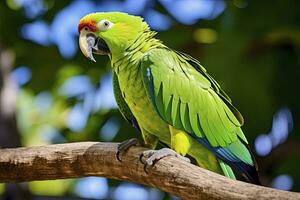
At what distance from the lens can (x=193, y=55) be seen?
2555 mm

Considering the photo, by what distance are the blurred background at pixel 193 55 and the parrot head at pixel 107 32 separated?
1.00m

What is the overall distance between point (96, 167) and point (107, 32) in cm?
29

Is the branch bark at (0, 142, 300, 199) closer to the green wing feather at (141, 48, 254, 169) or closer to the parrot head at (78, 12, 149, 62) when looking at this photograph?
the green wing feather at (141, 48, 254, 169)

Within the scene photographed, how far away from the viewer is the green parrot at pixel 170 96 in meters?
1.34

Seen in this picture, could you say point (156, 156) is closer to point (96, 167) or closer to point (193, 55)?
point (96, 167)

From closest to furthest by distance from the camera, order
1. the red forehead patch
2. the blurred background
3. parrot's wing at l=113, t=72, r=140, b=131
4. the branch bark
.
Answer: the branch bark
the red forehead patch
parrot's wing at l=113, t=72, r=140, b=131
the blurred background

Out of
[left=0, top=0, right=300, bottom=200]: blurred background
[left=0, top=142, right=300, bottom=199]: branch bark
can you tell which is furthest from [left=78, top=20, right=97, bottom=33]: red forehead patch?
[left=0, top=0, right=300, bottom=200]: blurred background

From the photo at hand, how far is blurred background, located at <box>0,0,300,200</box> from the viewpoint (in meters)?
2.43

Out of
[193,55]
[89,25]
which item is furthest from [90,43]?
[193,55]

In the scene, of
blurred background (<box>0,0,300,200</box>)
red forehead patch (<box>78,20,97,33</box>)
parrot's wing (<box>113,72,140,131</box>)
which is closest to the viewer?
red forehead patch (<box>78,20,97,33</box>)

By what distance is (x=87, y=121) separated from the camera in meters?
2.78

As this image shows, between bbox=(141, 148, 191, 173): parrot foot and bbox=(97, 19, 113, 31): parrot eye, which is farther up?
bbox=(97, 19, 113, 31): parrot eye

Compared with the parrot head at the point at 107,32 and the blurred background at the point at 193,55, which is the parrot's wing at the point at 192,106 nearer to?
the parrot head at the point at 107,32

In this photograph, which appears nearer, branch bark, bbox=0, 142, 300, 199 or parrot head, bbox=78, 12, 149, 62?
branch bark, bbox=0, 142, 300, 199
